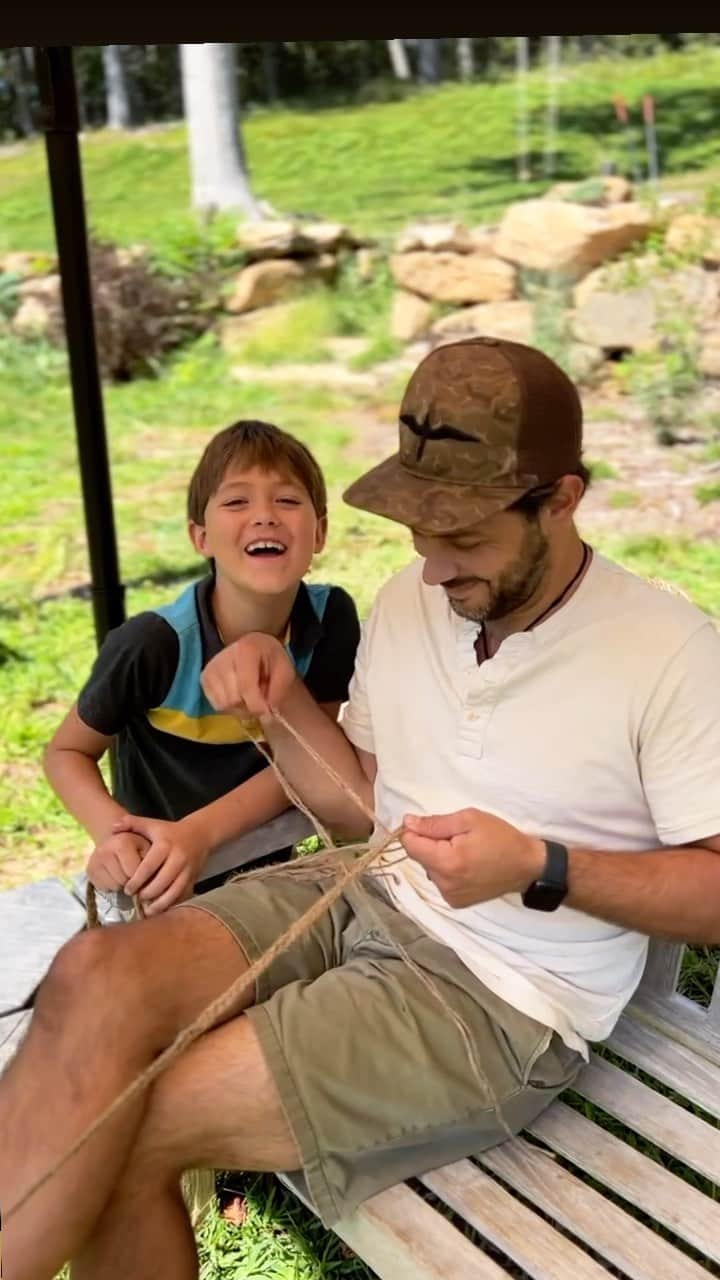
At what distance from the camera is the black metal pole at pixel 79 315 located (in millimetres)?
2352

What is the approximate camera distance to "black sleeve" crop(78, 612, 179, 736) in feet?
6.89

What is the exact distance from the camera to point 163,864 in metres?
1.92

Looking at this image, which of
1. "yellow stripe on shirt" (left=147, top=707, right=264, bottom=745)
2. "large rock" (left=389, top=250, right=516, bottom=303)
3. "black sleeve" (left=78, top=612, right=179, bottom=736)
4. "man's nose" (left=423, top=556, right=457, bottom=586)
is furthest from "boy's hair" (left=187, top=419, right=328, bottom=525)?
"large rock" (left=389, top=250, right=516, bottom=303)

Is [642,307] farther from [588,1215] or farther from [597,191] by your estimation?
[588,1215]

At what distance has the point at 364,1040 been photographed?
166 centimetres

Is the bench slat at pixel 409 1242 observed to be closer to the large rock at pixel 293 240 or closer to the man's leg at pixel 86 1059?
the man's leg at pixel 86 1059

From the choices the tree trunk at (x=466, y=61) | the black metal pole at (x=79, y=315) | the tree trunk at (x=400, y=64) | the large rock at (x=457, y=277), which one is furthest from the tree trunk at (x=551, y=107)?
the black metal pole at (x=79, y=315)

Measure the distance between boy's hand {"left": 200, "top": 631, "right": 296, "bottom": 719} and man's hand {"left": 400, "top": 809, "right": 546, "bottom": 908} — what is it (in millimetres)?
462

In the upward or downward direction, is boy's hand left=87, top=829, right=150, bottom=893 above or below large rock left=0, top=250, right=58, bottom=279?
above

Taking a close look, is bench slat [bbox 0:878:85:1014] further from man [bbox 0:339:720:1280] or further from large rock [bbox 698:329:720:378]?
large rock [bbox 698:329:720:378]

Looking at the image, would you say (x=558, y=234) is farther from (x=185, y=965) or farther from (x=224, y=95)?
(x=185, y=965)

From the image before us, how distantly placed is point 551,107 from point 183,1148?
10.2 m

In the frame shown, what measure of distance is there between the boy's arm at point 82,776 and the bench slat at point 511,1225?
0.77 m

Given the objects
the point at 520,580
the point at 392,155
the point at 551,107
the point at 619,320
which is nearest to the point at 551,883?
the point at 520,580
